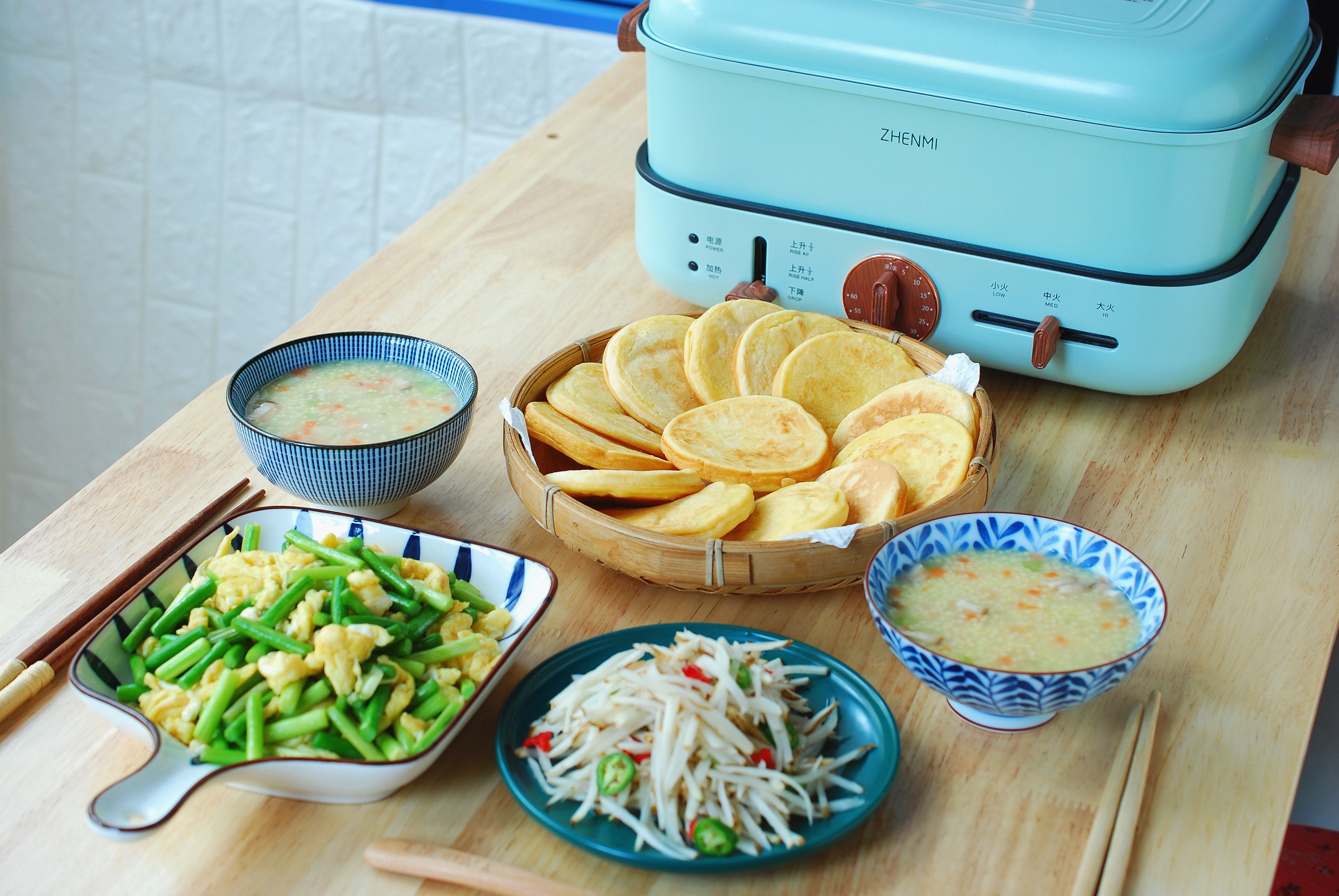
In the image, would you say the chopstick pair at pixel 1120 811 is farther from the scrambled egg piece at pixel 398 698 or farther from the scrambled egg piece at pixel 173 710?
the scrambled egg piece at pixel 173 710

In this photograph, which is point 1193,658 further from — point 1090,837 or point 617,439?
point 617,439

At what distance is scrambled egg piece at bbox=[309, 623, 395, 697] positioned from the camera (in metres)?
0.91

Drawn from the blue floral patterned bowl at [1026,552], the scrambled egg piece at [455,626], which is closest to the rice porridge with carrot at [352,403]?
the scrambled egg piece at [455,626]

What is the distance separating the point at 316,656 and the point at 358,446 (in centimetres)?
26

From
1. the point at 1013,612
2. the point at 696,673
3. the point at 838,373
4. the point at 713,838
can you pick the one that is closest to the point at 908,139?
the point at 838,373

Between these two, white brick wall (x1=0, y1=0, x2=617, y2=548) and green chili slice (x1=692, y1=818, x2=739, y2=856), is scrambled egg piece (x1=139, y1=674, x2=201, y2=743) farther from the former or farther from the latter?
white brick wall (x1=0, y1=0, x2=617, y2=548)

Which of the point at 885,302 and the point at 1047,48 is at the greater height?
the point at 1047,48

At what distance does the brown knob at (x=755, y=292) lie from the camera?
146 centimetres

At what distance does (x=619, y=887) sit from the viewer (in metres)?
0.86

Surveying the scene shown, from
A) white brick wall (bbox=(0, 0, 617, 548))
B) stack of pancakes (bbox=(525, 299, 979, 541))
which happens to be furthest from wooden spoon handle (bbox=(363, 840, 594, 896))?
white brick wall (bbox=(0, 0, 617, 548))

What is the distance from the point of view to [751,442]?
120cm

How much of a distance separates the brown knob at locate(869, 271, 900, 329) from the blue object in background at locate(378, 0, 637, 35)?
1.54m

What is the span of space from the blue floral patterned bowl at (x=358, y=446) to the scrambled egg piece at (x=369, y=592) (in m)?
0.17

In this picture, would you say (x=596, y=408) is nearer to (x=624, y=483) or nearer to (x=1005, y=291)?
(x=624, y=483)
